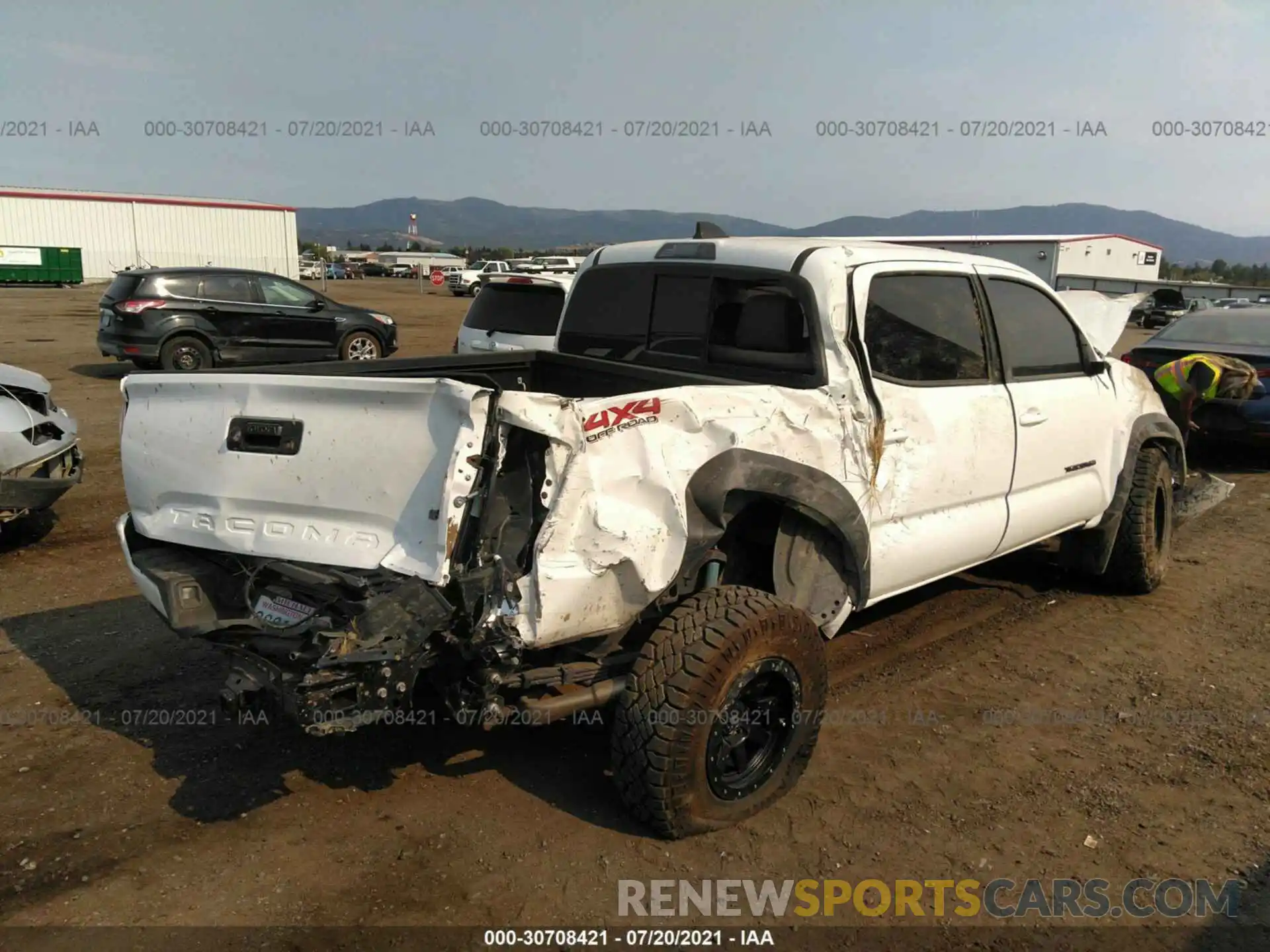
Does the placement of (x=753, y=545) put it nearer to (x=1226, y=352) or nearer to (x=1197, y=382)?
(x=1197, y=382)

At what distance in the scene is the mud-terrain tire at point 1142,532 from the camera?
5.48 meters

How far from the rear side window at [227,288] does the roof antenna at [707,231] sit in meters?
11.4

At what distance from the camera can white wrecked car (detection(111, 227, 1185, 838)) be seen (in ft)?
9.20

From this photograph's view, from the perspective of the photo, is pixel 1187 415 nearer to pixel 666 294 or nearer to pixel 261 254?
pixel 666 294

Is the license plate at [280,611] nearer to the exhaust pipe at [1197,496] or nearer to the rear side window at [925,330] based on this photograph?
the rear side window at [925,330]

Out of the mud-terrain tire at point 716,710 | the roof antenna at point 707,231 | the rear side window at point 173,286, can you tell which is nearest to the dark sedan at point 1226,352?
the roof antenna at point 707,231

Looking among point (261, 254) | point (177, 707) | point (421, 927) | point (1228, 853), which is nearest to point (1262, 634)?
point (1228, 853)

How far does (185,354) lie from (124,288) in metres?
1.37

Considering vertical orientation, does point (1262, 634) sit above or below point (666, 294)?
below

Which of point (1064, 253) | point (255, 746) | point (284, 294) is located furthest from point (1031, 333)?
point (1064, 253)

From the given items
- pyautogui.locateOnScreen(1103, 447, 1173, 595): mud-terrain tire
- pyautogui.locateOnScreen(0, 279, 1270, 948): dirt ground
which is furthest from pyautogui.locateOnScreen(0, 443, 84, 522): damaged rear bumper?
pyautogui.locateOnScreen(1103, 447, 1173, 595): mud-terrain tire

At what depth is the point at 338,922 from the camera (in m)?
2.80

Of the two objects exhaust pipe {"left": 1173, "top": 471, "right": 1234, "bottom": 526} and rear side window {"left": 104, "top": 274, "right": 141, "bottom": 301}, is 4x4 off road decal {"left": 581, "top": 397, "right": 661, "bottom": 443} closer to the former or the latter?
exhaust pipe {"left": 1173, "top": 471, "right": 1234, "bottom": 526}

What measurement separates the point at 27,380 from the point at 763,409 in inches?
210
